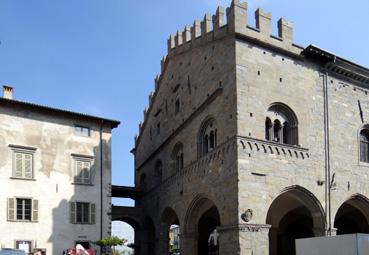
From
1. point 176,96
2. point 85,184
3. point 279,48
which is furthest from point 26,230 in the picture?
point 279,48

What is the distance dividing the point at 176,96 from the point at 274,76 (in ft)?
27.9

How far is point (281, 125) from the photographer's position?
20969 mm

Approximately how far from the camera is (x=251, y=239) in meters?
18.7

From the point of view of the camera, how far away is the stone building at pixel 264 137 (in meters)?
19.5

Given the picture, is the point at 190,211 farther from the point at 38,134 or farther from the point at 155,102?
the point at 155,102

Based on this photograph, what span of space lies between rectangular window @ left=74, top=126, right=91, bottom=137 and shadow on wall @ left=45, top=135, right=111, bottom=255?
2.56 feet

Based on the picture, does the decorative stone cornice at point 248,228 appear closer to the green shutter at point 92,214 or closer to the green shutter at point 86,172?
the green shutter at point 92,214

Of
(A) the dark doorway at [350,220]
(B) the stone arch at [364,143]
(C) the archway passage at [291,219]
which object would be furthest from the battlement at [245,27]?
(A) the dark doorway at [350,220]

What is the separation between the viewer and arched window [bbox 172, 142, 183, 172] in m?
26.8

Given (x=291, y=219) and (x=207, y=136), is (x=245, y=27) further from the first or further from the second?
(x=291, y=219)

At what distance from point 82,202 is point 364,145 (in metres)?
15.1

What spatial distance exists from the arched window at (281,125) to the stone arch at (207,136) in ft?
8.29

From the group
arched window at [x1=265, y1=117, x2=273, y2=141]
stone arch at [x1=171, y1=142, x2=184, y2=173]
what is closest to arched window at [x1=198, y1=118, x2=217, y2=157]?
arched window at [x1=265, y1=117, x2=273, y2=141]

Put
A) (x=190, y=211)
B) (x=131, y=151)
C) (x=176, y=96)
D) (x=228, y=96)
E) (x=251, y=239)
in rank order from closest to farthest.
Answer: (x=251, y=239) → (x=228, y=96) → (x=190, y=211) → (x=176, y=96) → (x=131, y=151)
